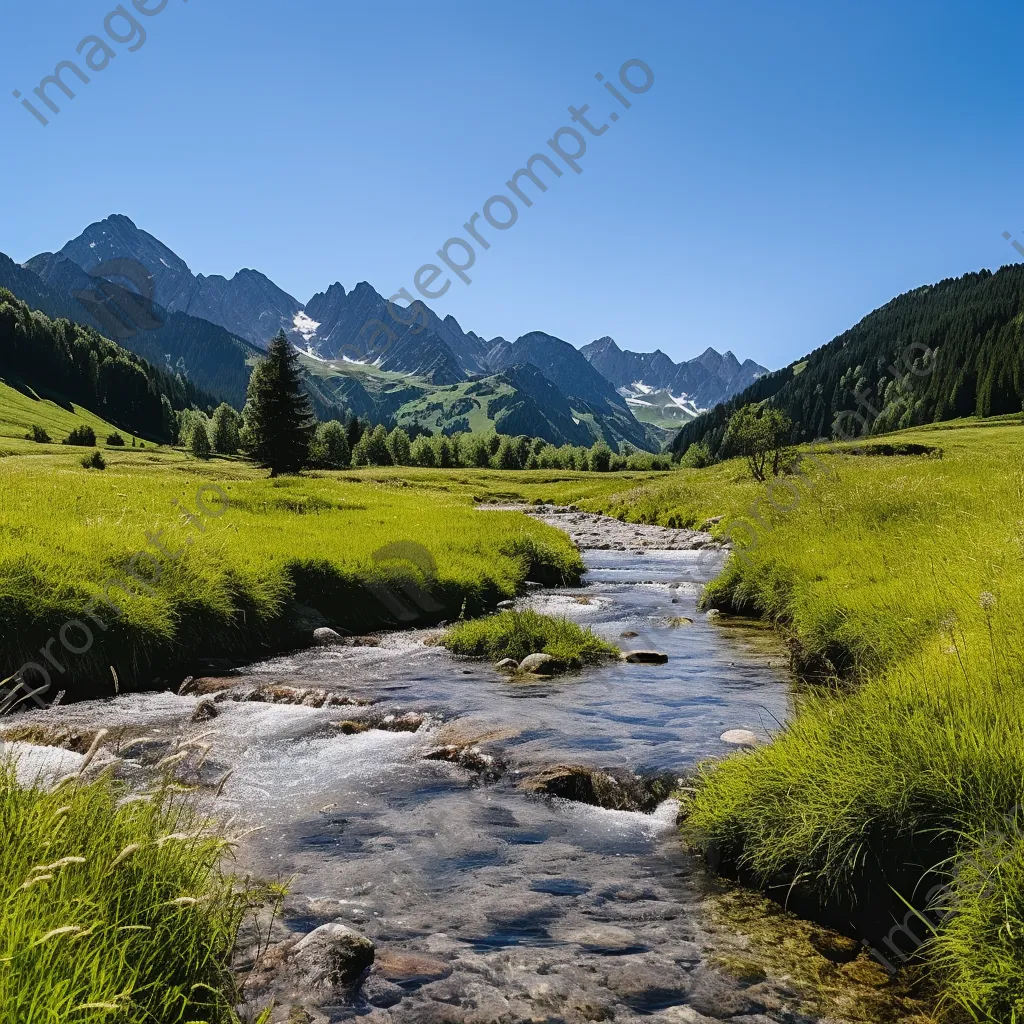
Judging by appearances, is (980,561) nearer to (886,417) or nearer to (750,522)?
(750,522)

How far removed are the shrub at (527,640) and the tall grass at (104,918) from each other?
982cm

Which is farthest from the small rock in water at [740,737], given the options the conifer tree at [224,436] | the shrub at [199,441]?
the conifer tree at [224,436]

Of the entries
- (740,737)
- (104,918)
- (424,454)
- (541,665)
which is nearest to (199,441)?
(424,454)

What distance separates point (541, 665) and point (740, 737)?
15.7 ft

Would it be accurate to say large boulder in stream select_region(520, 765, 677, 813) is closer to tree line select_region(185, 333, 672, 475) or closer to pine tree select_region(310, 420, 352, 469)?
tree line select_region(185, 333, 672, 475)

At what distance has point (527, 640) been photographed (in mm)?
14453

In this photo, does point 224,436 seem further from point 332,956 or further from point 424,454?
point 332,956

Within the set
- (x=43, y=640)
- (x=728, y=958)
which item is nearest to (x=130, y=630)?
(x=43, y=640)

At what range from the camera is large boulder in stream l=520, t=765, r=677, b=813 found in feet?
25.5

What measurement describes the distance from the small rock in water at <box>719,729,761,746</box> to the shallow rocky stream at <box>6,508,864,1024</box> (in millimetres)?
222

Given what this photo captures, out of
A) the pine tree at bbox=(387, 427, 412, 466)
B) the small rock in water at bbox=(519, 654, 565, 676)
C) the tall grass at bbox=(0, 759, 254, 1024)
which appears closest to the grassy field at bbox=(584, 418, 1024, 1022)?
the tall grass at bbox=(0, 759, 254, 1024)

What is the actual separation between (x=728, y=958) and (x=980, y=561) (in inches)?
A: 350

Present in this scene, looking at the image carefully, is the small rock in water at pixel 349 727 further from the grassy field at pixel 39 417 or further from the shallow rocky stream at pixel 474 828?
the grassy field at pixel 39 417

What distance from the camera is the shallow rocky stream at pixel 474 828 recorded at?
4.63 m
